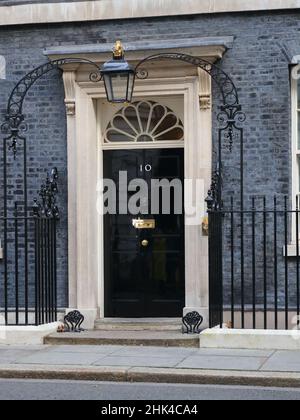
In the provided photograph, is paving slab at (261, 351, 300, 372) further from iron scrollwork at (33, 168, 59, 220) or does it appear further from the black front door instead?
iron scrollwork at (33, 168, 59, 220)

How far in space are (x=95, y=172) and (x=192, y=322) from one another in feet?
8.08

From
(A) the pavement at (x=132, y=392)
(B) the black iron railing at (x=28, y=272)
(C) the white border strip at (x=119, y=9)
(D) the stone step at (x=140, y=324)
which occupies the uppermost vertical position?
(C) the white border strip at (x=119, y=9)

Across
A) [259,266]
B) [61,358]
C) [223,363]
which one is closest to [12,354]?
[61,358]

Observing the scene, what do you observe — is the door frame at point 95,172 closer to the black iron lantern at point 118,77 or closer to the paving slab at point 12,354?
the black iron lantern at point 118,77

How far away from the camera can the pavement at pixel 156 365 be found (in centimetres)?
866

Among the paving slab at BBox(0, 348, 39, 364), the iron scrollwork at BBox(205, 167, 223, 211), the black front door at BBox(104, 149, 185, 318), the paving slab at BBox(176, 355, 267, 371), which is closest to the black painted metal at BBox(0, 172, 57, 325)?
the paving slab at BBox(0, 348, 39, 364)

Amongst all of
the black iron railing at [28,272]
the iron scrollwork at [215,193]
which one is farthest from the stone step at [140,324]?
the iron scrollwork at [215,193]

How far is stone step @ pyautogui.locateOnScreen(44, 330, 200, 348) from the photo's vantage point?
34.4 ft

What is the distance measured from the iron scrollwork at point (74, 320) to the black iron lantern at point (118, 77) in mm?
2950

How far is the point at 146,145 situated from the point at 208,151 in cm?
97

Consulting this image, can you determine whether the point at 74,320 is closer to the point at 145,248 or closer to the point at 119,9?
the point at 145,248

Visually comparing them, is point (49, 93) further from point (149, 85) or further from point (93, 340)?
point (93, 340)

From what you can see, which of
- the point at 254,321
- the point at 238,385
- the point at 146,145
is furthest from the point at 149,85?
the point at 238,385

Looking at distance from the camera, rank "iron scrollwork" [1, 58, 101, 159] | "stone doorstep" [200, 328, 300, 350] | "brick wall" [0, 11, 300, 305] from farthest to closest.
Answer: "brick wall" [0, 11, 300, 305], "iron scrollwork" [1, 58, 101, 159], "stone doorstep" [200, 328, 300, 350]
